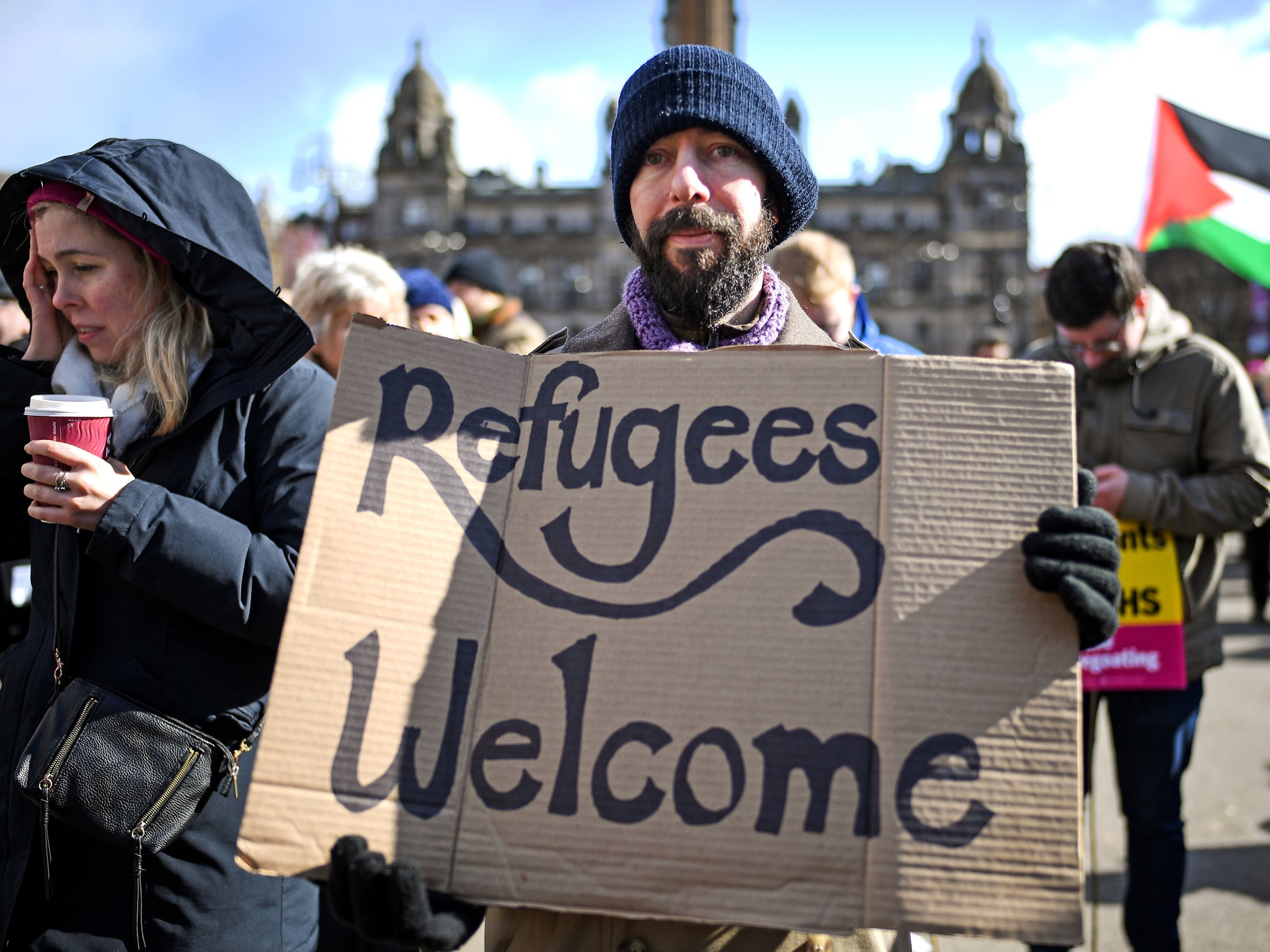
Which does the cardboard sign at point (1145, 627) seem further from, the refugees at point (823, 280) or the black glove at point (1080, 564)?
the black glove at point (1080, 564)

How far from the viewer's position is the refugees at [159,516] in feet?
5.52

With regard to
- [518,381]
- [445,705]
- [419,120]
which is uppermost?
[419,120]

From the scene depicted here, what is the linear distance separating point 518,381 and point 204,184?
33.7 inches

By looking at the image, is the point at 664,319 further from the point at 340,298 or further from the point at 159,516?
the point at 340,298

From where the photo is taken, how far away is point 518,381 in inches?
61.4

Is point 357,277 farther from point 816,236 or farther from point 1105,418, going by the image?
point 1105,418

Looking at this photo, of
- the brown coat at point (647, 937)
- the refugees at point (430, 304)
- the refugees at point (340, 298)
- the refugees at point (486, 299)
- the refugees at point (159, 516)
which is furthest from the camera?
the refugees at point (486, 299)

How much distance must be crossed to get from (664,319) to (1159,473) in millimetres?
1953

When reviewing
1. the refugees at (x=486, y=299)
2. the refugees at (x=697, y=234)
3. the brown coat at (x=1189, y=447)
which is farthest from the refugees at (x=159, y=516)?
the refugees at (x=486, y=299)

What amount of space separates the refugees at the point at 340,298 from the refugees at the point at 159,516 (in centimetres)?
141

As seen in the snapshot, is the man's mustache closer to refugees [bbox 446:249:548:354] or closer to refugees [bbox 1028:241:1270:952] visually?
refugees [bbox 1028:241:1270:952]

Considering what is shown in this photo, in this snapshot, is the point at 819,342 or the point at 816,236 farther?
the point at 816,236

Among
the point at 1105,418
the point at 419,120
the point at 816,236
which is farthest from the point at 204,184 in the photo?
the point at 419,120

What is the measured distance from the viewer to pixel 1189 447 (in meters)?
3.00
